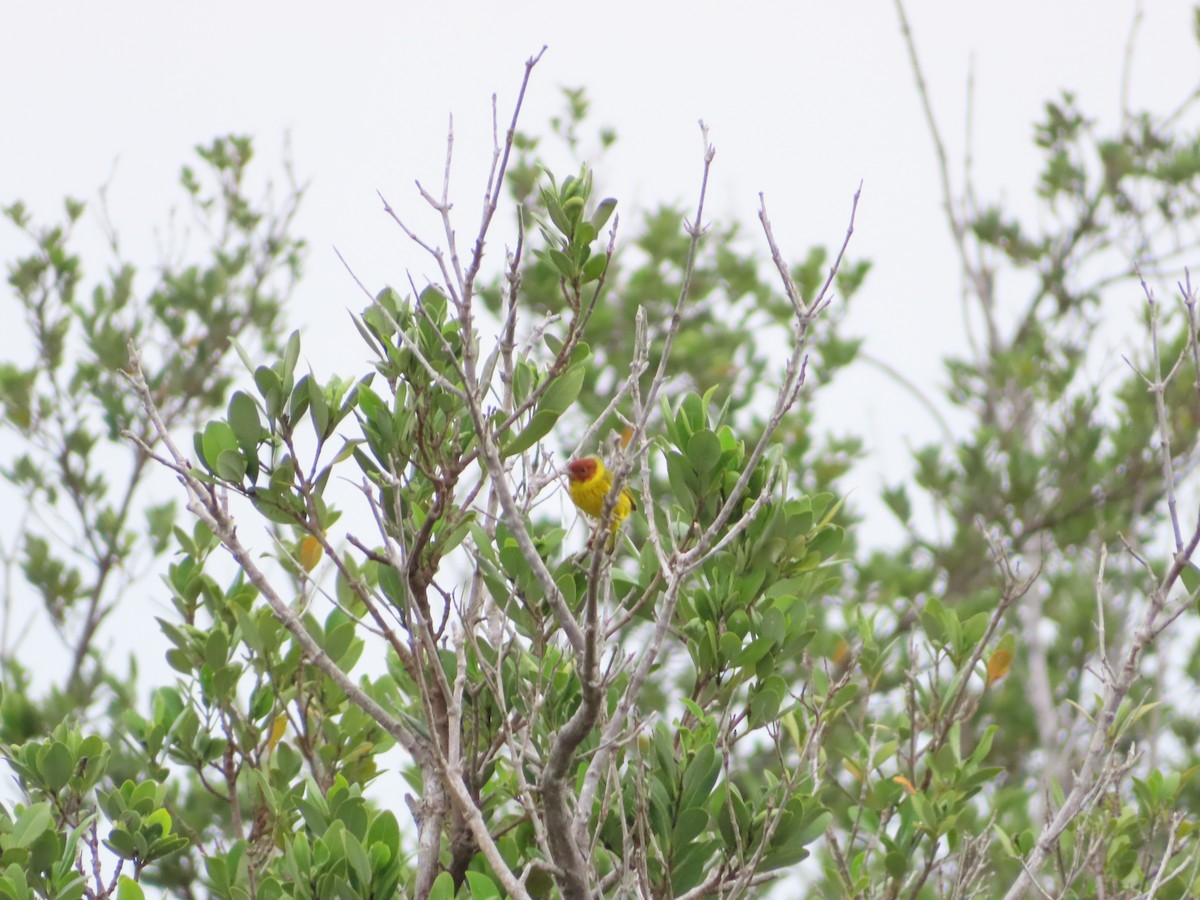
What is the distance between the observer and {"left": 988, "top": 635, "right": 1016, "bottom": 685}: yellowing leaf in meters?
3.74

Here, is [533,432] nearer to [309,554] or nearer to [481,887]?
[481,887]

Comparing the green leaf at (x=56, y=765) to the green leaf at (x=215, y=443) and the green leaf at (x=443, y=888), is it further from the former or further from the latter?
the green leaf at (x=443, y=888)

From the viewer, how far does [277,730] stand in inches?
139

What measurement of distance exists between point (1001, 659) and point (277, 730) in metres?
1.95

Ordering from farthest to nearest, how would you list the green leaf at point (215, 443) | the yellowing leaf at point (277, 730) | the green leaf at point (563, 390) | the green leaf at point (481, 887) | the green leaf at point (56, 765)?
1. the yellowing leaf at point (277, 730)
2. the green leaf at point (56, 765)
3. the green leaf at point (563, 390)
4. the green leaf at point (215, 443)
5. the green leaf at point (481, 887)

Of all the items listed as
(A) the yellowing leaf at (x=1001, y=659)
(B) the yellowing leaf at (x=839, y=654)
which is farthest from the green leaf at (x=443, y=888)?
(B) the yellowing leaf at (x=839, y=654)

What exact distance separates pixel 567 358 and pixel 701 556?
54 centimetres

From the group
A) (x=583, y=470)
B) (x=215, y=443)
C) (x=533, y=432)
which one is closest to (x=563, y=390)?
(x=533, y=432)

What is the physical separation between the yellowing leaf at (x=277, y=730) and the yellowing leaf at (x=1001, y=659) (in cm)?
188

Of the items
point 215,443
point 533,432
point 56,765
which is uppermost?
point 215,443

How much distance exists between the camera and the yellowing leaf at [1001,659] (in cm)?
374

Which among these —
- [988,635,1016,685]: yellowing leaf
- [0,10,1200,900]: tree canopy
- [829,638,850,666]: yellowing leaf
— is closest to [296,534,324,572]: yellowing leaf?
[0,10,1200,900]: tree canopy

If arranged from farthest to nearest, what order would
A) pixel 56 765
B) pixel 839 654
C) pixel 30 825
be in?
pixel 839 654, pixel 56 765, pixel 30 825

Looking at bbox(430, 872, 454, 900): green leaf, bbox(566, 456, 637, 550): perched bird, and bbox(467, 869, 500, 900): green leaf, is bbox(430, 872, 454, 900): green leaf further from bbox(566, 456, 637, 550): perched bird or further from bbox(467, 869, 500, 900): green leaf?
A: bbox(566, 456, 637, 550): perched bird
